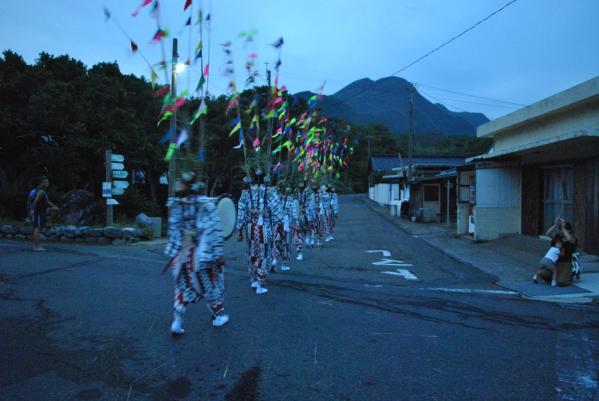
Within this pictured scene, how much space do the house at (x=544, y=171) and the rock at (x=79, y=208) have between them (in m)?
13.0

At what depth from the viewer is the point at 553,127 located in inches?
523

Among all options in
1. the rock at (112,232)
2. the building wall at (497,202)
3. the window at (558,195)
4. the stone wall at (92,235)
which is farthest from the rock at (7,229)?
the window at (558,195)

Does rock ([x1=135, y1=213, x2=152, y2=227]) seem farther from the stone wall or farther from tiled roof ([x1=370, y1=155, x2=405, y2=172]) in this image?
tiled roof ([x1=370, y1=155, x2=405, y2=172])

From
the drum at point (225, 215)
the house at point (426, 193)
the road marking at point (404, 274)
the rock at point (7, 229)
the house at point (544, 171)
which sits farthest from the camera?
the house at point (426, 193)

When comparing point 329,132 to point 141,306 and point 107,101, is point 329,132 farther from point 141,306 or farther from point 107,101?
point 141,306

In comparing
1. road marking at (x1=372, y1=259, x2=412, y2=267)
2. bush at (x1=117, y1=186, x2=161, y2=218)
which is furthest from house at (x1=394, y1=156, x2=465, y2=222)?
bush at (x1=117, y1=186, x2=161, y2=218)

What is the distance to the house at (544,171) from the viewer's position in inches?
428

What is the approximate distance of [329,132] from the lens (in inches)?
872

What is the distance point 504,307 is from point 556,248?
2.35 m

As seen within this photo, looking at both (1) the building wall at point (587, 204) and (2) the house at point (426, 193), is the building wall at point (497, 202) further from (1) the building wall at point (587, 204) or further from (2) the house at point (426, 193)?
(2) the house at point (426, 193)

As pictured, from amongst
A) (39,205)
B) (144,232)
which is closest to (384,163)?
(144,232)

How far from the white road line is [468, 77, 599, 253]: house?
19.0 ft

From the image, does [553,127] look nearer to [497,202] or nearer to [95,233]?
[497,202]

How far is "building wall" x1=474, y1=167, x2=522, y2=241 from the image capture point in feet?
48.1
